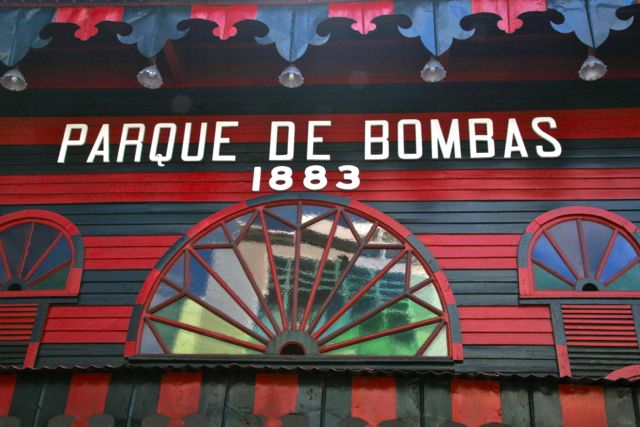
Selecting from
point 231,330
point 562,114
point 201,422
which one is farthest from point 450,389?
point 562,114

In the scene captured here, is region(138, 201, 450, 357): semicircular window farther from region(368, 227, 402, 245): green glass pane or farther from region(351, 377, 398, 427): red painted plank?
region(351, 377, 398, 427): red painted plank

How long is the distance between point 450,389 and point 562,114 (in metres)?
5.54

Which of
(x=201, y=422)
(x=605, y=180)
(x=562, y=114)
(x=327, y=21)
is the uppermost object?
(x=327, y=21)

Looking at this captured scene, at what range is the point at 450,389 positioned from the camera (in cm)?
817

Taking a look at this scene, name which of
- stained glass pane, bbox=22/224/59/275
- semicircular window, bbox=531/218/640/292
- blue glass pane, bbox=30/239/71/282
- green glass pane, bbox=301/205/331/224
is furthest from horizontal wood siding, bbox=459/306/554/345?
stained glass pane, bbox=22/224/59/275

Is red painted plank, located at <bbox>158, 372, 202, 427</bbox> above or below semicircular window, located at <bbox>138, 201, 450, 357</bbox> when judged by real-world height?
below

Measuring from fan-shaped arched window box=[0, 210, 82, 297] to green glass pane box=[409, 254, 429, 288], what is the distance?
4.37m

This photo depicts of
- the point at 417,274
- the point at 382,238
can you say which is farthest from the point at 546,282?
the point at 382,238

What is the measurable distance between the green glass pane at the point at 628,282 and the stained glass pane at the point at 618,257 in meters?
0.11

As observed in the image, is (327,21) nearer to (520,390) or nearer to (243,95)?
(243,95)

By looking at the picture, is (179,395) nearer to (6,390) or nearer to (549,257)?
(6,390)

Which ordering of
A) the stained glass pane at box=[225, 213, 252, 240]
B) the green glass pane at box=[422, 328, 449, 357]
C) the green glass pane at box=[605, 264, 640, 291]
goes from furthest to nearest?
the stained glass pane at box=[225, 213, 252, 240], the green glass pane at box=[605, 264, 640, 291], the green glass pane at box=[422, 328, 449, 357]

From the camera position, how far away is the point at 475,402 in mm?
8117

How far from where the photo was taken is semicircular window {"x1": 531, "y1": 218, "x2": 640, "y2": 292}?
10883 mm
